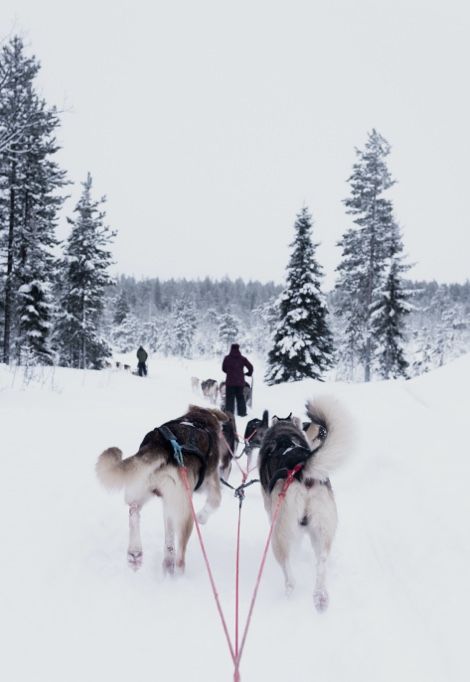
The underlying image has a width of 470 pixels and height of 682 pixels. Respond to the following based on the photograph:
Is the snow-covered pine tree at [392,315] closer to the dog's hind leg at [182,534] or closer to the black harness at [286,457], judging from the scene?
the black harness at [286,457]

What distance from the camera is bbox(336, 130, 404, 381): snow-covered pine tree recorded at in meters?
25.2

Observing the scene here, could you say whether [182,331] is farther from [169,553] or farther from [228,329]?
[169,553]

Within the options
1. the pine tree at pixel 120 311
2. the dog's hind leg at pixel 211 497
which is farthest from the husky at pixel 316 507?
the pine tree at pixel 120 311

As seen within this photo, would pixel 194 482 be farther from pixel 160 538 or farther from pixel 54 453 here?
pixel 54 453

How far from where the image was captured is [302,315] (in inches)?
862

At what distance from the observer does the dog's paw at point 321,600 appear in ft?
8.70

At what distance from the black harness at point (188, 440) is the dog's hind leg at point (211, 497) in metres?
0.27

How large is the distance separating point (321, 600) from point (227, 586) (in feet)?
2.36

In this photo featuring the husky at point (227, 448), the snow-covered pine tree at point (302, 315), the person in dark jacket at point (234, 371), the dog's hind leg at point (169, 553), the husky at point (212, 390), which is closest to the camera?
the dog's hind leg at point (169, 553)

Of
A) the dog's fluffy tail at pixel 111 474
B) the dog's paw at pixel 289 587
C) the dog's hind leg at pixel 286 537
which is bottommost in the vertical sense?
the dog's paw at pixel 289 587

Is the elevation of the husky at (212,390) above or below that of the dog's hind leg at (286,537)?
below

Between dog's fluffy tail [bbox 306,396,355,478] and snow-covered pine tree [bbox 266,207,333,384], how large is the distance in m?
18.9

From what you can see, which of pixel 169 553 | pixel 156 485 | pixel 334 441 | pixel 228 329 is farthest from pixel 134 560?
pixel 228 329

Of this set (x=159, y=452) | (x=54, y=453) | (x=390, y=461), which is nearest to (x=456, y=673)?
(x=159, y=452)
